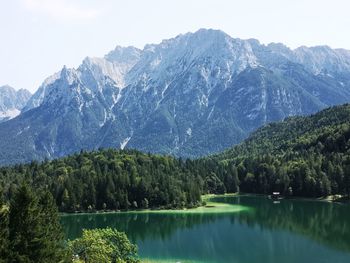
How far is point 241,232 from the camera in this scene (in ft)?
424

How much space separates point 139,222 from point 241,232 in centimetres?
3616

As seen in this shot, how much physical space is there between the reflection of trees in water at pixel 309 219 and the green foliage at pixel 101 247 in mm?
52245

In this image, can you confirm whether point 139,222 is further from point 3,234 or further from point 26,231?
point 3,234

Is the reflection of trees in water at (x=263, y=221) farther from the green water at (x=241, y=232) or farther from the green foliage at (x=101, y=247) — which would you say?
the green foliage at (x=101, y=247)

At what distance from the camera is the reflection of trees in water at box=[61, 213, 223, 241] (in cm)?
13294

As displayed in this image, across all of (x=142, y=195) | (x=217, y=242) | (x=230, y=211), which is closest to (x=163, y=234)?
(x=217, y=242)

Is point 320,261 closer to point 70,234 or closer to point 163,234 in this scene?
point 163,234

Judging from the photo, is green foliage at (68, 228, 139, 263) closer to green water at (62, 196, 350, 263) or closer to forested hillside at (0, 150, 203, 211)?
green water at (62, 196, 350, 263)

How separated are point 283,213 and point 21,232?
4856 inches

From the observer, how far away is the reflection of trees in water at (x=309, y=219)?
A: 11662 cm

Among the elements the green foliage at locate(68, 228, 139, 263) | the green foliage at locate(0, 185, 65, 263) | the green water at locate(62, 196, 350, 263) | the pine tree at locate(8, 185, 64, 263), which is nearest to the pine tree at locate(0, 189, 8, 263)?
the green foliage at locate(0, 185, 65, 263)

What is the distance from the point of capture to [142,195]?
625ft

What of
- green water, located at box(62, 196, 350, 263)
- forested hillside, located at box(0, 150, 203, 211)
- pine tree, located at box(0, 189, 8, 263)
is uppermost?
forested hillside, located at box(0, 150, 203, 211)

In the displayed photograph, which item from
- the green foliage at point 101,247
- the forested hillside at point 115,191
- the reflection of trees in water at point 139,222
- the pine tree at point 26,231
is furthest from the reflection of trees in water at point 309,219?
the pine tree at point 26,231
